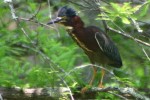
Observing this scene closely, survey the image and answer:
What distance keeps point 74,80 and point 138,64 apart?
1078mm

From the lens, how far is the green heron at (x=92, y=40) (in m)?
4.13

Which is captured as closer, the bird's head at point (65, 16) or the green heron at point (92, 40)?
the bird's head at point (65, 16)

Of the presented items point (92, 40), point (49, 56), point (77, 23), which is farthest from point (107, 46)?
point (49, 56)

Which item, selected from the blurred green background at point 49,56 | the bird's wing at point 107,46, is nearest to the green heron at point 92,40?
the bird's wing at point 107,46

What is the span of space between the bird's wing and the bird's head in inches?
14.4

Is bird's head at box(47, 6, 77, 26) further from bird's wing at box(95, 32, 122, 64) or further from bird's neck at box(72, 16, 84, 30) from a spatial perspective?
bird's wing at box(95, 32, 122, 64)

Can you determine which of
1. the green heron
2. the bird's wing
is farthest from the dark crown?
the bird's wing

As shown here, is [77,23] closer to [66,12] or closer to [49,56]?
[66,12]

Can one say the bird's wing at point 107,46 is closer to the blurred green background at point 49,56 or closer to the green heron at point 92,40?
the green heron at point 92,40

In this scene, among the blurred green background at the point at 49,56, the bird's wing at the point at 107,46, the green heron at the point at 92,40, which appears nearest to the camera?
the blurred green background at the point at 49,56

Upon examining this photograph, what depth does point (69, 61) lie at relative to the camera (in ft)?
14.3

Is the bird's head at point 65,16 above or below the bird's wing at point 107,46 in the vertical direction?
above

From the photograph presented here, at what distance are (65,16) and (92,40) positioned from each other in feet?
1.42

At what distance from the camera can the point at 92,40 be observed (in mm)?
4406
